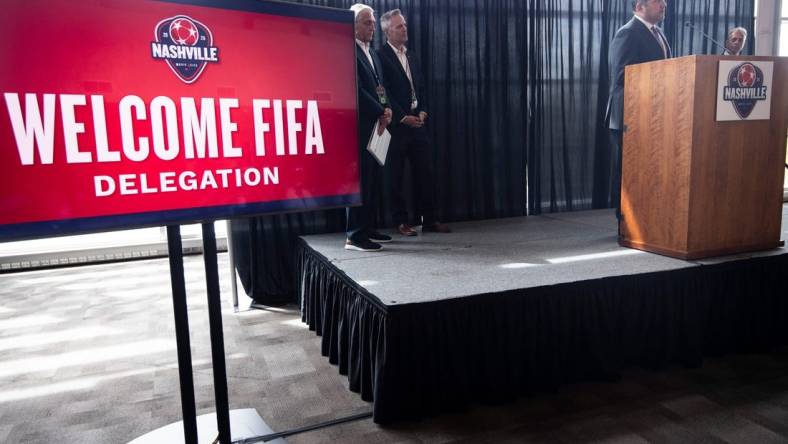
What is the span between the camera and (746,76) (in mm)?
2395

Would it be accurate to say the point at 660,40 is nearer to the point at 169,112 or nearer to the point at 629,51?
the point at 629,51

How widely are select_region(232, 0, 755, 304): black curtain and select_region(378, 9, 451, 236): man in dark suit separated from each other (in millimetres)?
355

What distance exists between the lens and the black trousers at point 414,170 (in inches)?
137

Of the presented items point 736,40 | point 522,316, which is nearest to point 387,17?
point 522,316

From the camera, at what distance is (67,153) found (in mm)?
1211

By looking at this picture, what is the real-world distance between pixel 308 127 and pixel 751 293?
211 cm

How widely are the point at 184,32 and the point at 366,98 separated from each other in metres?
1.59

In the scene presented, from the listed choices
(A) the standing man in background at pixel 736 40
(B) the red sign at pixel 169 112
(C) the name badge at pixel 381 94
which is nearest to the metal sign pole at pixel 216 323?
(B) the red sign at pixel 169 112

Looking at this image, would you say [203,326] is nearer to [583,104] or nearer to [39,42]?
[39,42]

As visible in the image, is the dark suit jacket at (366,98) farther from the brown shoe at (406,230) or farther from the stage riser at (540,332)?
the stage riser at (540,332)

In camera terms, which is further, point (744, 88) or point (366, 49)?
point (366, 49)

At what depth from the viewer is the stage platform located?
6.70 ft

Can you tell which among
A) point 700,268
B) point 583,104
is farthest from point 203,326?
point 583,104

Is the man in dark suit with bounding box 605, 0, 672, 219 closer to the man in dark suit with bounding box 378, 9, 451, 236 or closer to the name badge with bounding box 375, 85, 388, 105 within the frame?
the man in dark suit with bounding box 378, 9, 451, 236
